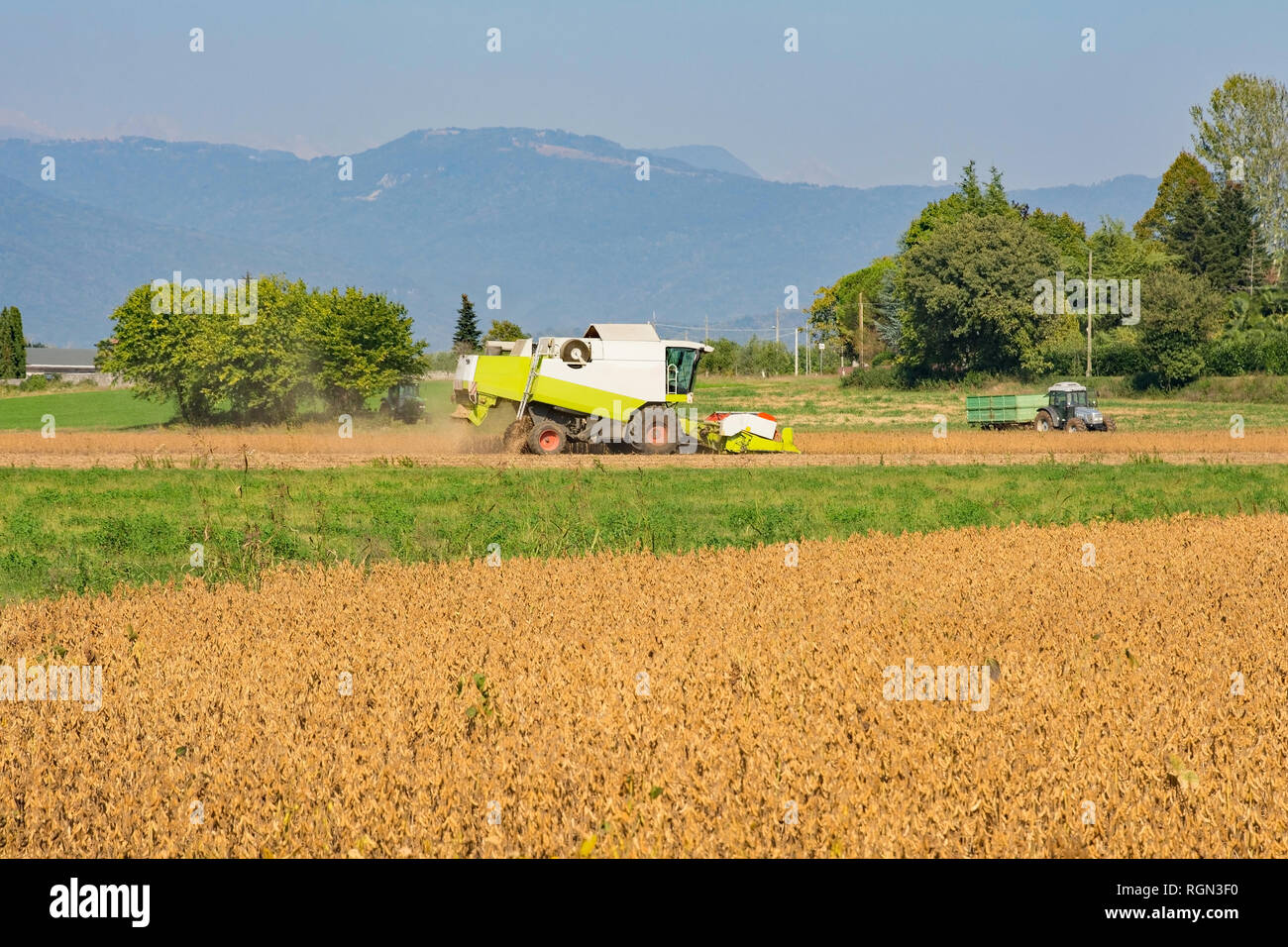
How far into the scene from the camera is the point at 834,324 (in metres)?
162

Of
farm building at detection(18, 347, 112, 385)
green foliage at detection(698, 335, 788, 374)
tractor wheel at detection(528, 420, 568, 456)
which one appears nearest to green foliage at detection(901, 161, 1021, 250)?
green foliage at detection(698, 335, 788, 374)

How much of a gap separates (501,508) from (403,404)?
107 ft

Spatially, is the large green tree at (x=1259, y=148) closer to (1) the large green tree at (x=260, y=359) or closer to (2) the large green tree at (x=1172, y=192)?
(2) the large green tree at (x=1172, y=192)

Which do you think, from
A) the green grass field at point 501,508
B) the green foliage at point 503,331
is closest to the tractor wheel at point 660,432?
the green grass field at point 501,508

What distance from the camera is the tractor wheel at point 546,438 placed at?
1303 inches

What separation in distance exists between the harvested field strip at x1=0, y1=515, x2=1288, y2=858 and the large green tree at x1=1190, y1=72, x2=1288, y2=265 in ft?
300

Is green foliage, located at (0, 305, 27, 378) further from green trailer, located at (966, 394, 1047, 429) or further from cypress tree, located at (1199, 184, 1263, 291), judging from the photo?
cypress tree, located at (1199, 184, 1263, 291)

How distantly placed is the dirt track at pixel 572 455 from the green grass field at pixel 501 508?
289cm

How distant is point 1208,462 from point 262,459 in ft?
80.6

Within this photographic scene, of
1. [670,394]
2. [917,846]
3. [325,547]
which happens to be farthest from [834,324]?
[917,846]

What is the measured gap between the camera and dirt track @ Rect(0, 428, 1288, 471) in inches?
1212
